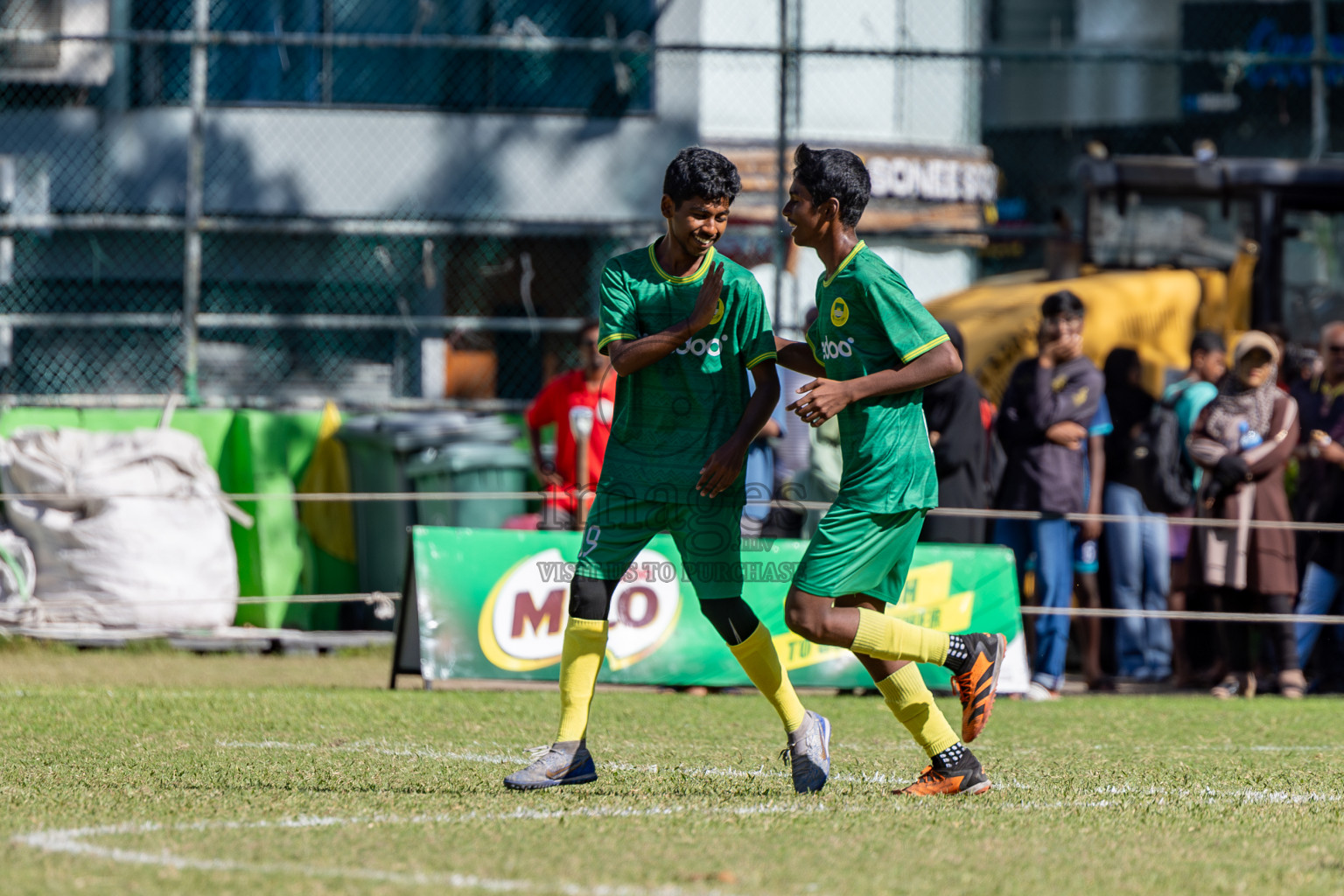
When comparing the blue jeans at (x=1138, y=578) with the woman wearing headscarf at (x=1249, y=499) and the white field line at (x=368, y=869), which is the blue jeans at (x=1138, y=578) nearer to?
the woman wearing headscarf at (x=1249, y=499)

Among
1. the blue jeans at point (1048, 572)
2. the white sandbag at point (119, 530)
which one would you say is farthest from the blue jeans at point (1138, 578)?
the white sandbag at point (119, 530)

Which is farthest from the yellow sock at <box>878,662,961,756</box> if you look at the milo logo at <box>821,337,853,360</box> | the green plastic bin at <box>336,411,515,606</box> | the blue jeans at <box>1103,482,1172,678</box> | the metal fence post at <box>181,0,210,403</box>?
the metal fence post at <box>181,0,210,403</box>

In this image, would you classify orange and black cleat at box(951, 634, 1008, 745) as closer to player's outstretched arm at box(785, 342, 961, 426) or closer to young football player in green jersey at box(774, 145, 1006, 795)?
young football player in green jersey at box(774, 145, 1006, 795)

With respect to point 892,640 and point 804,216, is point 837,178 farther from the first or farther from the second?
point 892,640

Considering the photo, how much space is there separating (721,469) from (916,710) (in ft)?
3.04

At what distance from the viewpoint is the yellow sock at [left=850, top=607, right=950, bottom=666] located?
526 cm

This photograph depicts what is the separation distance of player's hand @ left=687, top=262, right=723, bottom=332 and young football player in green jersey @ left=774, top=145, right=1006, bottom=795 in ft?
0.95

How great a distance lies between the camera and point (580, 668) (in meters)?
5.52

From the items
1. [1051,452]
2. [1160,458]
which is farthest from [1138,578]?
[1051,452]

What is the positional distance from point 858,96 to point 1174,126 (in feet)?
19.3

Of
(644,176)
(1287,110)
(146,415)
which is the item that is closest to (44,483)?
(146,415)

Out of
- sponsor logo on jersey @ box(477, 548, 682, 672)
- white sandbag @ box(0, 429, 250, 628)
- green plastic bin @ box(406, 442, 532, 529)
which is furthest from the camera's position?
green plastic bin @ box(406, 442, 532, 529)

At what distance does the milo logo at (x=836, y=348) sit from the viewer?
5.38 meters

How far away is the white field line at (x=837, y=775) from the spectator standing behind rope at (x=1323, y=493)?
3.50 metres
